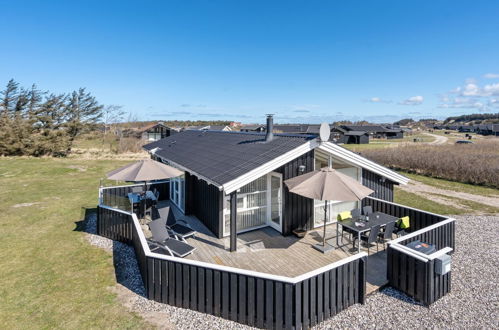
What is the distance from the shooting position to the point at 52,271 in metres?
6.92

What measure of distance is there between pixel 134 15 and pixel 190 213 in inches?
740

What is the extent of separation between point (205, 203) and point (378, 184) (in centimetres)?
678

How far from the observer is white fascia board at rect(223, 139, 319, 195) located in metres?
6.77

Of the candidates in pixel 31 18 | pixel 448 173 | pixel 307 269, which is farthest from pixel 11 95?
pixel 448 173

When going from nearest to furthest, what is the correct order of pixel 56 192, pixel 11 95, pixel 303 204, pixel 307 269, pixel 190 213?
pixel 307 269 → pixel 303 204 → pixel 190 213 → pixel 56 192 → pixel 11 95

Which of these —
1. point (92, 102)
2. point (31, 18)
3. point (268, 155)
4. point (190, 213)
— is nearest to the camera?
point (268, 155)

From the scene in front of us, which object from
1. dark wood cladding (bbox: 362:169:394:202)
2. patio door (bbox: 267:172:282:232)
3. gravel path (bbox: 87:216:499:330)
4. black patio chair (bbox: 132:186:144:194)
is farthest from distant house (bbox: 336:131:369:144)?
patio door (bbox: 267:172:282:232)

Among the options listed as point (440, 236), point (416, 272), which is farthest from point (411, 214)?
point (416, 272)

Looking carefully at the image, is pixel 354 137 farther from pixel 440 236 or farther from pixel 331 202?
pixel 440 236

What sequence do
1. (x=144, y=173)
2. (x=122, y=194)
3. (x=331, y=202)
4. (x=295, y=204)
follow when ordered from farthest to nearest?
(x=122, y=194)
(x=331, y=202)
(x=144, y=173)
(x=295, y=204)

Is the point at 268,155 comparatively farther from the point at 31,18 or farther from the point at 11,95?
the point at 11,95

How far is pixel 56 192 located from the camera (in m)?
16.2

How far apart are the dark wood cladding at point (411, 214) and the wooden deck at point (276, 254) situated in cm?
191

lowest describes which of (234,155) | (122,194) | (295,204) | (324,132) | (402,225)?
(402,225)
